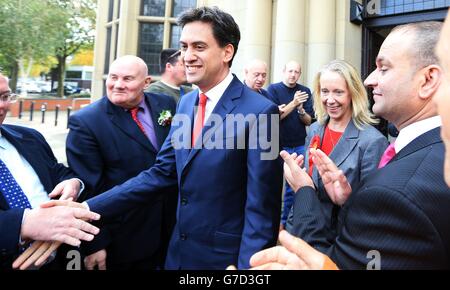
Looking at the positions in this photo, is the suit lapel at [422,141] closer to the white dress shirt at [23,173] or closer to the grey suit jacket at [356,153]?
the grey suit jacket at [356,153]

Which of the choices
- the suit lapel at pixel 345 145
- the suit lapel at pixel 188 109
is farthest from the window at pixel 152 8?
the suit lapel at pixel 345 145

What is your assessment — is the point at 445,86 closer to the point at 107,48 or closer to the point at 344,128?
the point at 344,128

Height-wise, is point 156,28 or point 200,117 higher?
point 156,28

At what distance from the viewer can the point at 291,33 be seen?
21.6ft

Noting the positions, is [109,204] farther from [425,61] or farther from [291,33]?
[291,33]

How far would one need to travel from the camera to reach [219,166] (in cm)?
207

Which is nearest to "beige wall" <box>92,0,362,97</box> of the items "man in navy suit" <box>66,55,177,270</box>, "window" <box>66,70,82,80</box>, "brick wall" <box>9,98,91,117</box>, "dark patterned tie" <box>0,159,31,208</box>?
"man in navy suit" <box>66,55,177,270</box>

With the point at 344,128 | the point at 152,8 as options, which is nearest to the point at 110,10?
the point at 152,8

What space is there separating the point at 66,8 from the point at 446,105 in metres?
31.0

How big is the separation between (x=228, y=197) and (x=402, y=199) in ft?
3.61

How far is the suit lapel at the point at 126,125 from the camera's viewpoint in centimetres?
279

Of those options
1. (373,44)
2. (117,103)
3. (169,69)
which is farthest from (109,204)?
(373,44)

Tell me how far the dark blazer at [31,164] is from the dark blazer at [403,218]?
4.86ft

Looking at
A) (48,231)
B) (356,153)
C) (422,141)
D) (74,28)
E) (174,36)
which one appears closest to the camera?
(422,141)
